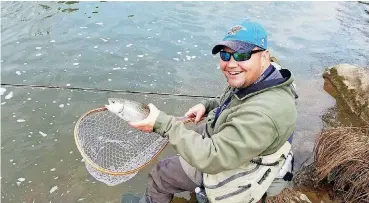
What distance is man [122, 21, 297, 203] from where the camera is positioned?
284 centimetres

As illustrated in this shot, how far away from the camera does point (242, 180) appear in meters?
3.19

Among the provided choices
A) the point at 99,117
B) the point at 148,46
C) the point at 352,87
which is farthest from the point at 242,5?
the point at 99,117

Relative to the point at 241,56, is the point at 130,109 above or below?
below

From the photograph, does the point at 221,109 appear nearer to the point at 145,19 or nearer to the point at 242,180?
the point at 242,180

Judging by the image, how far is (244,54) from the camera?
312 cm

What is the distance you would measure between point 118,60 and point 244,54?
606 cm

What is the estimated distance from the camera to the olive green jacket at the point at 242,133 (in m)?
2.80

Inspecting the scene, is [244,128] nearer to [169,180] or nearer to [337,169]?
[169,180]

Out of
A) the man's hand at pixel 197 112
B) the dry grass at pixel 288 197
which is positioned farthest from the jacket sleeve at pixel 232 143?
the dry grass at pixel 288 197

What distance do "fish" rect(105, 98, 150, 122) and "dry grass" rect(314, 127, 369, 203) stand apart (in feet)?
9.38

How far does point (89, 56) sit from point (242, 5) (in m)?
6.02

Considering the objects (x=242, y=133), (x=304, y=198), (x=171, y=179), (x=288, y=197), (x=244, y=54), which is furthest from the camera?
(x=304, y=198)

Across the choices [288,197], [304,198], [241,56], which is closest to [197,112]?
[241,56]

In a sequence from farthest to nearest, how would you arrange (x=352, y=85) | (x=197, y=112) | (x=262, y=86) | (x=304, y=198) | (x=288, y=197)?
(x=352, y=85) → (x=304, y=198) → (x=288, y=197) → (x=197, y=112) → (x=262, y=86)
